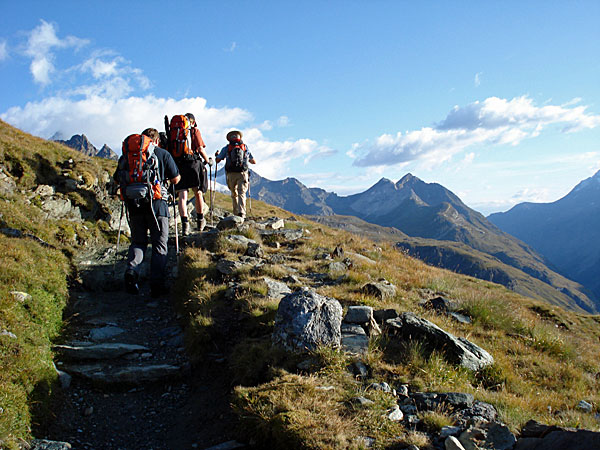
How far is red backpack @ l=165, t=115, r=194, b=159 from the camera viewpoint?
1112cm

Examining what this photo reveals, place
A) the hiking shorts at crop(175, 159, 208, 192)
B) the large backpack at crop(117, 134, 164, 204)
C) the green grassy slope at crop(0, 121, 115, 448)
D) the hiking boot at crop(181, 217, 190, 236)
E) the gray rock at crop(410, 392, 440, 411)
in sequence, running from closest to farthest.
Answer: the gray rock at crop(410, 392, 440, 411) < the green grassy slope at crop(0, 121, 115, 448) < the large backpack at crop(117, 134, 164, 204) < the hiking shorts at crop(175, 159, 208, 192) < the hiking boot at crop(181, 217, 190, 236)

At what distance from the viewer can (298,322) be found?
18.9ft

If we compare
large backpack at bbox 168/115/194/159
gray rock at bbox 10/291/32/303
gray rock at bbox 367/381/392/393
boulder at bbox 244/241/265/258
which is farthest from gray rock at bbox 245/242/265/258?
gray rock at bbox 367/381/392/393

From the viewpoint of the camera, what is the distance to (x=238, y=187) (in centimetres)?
1455

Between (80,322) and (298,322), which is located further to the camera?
(80,322)

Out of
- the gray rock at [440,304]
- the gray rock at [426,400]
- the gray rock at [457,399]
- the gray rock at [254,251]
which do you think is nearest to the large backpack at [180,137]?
the gray rock at [254,251]

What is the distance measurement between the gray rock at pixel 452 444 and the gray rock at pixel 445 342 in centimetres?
235

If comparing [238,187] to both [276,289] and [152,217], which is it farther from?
[276,289]

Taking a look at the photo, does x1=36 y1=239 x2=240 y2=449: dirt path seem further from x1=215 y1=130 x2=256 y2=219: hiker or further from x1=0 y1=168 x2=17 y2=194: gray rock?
x1=215 y1=130 x2=256 y2=219: hiker

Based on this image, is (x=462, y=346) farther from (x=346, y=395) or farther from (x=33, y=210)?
(x=33, y=210)

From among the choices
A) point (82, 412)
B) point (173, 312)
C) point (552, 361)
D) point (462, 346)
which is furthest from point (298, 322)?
point (552, 361)

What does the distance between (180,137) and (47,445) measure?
28.5ft

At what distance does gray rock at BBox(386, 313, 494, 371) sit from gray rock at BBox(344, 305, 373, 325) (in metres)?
0.50

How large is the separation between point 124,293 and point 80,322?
79.8 inches
